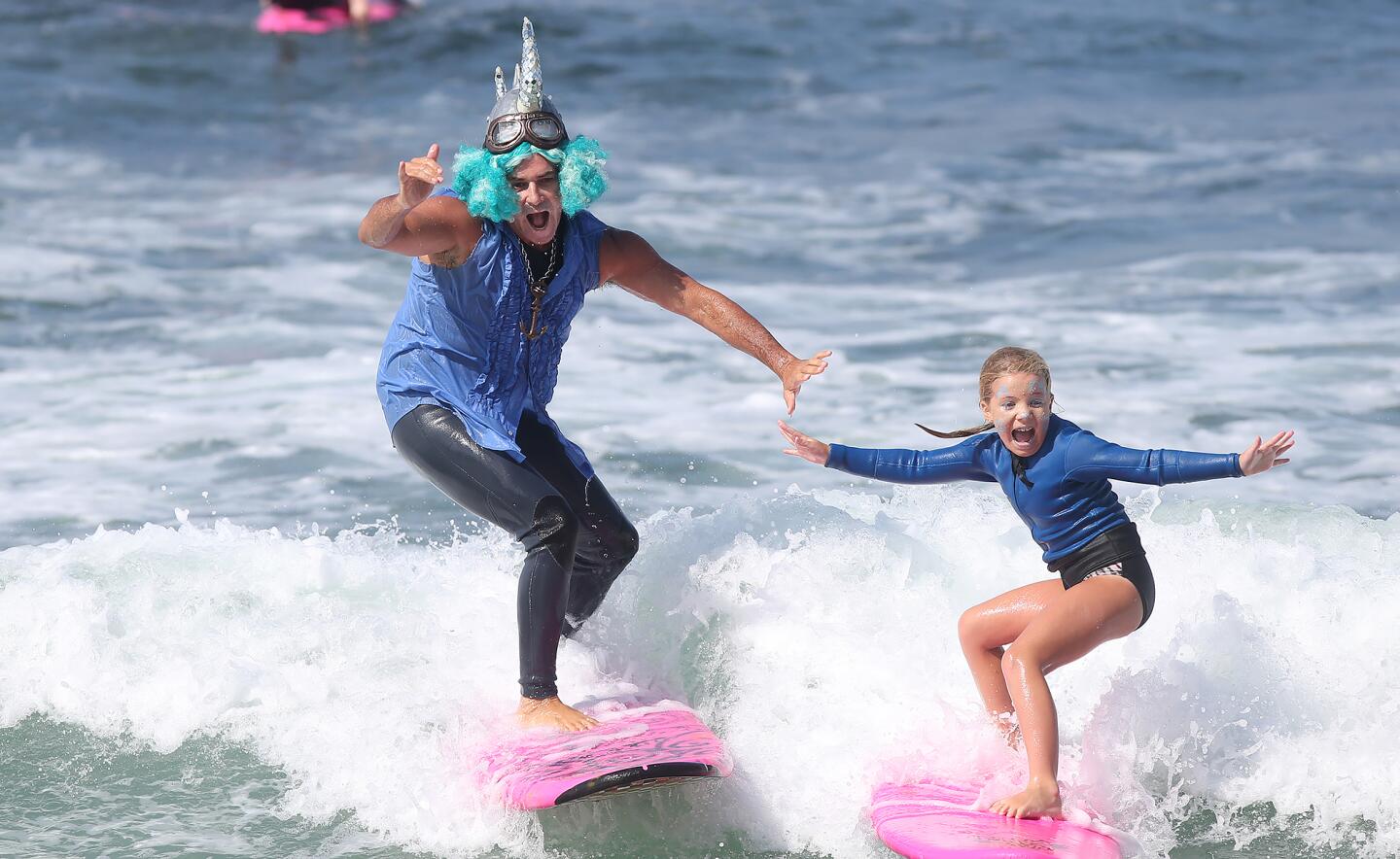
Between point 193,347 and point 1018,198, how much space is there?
7.51 metres

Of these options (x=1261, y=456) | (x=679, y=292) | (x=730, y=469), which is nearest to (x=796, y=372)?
(x=679, y=292)

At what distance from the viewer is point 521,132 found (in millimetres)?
4609

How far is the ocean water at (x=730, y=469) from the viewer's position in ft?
15.7

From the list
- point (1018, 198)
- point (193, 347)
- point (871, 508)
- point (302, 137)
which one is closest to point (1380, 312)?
point (1018, 198)

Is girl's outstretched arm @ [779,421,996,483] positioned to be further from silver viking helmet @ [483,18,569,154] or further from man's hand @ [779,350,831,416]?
silver viking helmet @ [483,18,569,154]

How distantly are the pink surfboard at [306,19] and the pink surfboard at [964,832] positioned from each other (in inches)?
805

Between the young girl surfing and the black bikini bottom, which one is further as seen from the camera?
the black bikini bottom

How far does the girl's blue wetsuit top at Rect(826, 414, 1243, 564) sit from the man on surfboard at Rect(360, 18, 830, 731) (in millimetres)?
352

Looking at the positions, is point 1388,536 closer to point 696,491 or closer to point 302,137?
point 696,491

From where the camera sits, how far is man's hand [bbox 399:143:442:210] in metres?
4.32

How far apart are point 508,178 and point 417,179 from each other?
0.35m

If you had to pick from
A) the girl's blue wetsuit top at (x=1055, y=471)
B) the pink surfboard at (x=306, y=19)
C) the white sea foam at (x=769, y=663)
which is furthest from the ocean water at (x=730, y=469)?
the pink surfboard at (x=306, y=19)

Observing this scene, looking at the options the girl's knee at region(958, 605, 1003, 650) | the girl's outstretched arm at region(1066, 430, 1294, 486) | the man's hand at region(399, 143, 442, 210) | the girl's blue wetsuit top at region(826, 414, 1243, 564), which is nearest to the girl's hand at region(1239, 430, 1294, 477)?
the girl's outstretched arm at region(1066, 430, 1294, 486)

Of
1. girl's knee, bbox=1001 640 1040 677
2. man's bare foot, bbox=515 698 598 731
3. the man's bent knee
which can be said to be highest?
the man's bent knee
